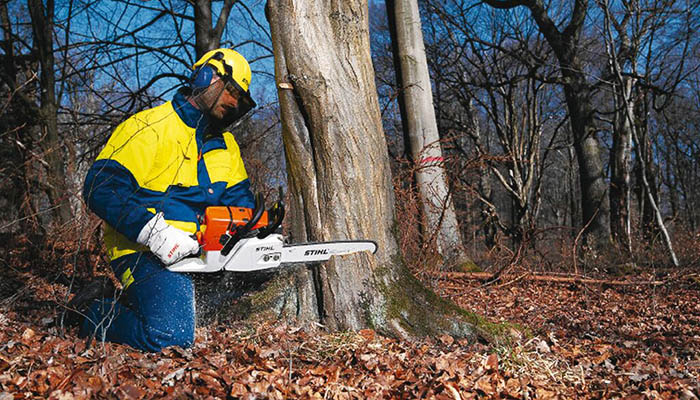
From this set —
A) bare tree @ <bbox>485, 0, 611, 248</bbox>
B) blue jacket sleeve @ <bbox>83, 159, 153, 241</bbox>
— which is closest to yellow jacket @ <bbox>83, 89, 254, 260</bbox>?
blue jacket sleeve @ <bbox>83, 159, 153, 241</bbox>

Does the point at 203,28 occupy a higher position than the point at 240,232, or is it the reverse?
the point at 203,28

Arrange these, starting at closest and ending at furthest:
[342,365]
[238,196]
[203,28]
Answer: [342,365] < [238,196] < [203,28]

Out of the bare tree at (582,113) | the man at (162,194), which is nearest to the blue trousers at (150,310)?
the man at (162,194)

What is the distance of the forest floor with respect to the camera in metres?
2.26

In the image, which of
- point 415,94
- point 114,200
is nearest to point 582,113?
point 415,94

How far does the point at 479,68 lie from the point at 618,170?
567 cm

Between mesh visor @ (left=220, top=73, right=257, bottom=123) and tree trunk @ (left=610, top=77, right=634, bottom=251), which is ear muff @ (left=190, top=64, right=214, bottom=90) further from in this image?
tree trunk @ (left=610, top=77, right=634, bottom=251)

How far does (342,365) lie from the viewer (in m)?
2.66

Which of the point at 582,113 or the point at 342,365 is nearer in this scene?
the point at 342,365

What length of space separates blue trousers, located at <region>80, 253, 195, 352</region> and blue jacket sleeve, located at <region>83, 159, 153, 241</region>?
0.71 feet

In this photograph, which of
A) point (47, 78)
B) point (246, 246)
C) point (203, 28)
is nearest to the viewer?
point (246, 246)

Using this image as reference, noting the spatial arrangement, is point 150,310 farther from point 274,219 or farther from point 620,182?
point 620,182

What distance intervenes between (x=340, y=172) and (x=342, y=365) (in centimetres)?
119

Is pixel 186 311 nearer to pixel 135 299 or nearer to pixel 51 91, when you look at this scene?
pixel 135 299
